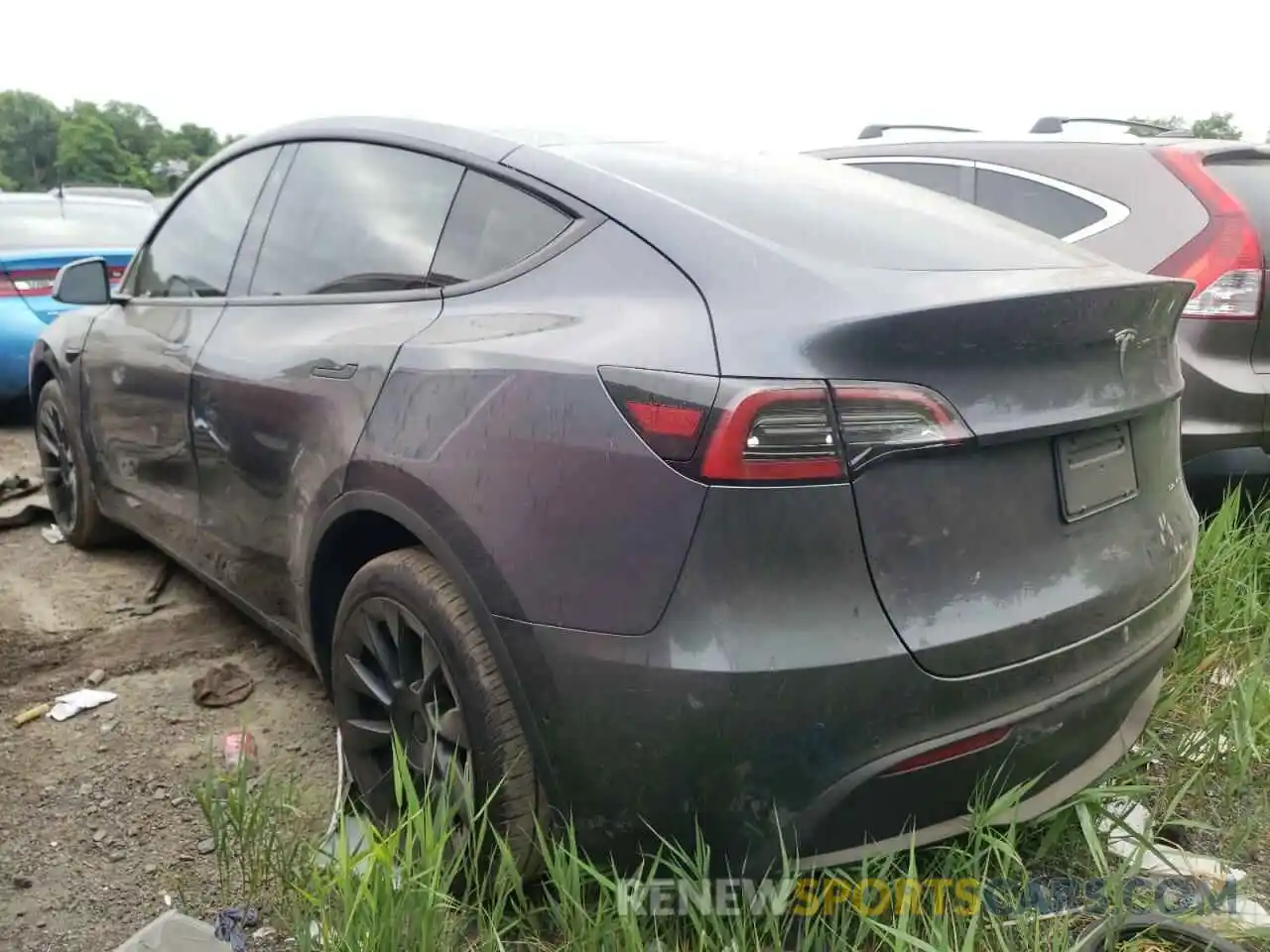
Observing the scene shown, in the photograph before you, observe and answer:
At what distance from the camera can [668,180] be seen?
2.05 m

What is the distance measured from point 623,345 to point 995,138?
3101 millimetres

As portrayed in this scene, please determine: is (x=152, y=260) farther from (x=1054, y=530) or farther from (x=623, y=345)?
(x=1054, y=530)

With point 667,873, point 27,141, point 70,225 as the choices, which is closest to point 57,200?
point 70,225

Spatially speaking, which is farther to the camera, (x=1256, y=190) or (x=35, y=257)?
(x=35, y=257)

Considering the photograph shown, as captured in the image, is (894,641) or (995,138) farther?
(995,138)

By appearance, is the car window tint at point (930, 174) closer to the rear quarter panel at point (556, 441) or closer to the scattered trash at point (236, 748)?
the rear quarter panel at point (556, 441)

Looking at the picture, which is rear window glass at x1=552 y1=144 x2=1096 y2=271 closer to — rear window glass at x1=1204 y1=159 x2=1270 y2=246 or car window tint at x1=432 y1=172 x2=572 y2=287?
car window tint at x1=432 y1=172 x2=572 y2=287

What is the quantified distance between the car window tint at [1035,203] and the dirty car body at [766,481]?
1691 mm

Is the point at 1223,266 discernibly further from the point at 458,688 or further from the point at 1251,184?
the point at 458,688

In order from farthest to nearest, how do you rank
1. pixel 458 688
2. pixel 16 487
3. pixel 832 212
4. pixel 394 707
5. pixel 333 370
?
pixel 16 487 < pixel 333 370 < pixel 394 707 < pixel 832 212 < pixel 458 688

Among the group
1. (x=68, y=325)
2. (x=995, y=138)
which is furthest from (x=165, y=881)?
(x=995, y=138)

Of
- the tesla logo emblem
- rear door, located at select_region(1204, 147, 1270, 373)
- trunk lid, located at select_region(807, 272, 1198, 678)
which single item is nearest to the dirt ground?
trunk lid, located at select_region(807, 272, 1198, 678)

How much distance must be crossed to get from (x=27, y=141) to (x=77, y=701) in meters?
62.5

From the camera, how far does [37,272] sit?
593cm
